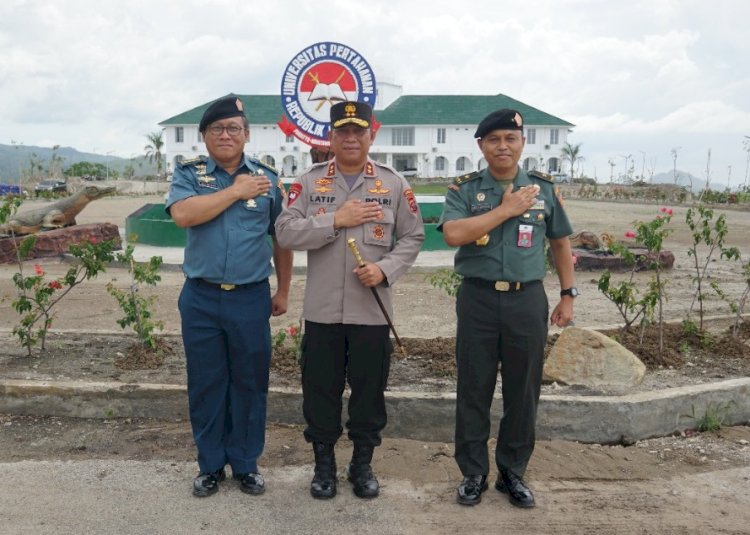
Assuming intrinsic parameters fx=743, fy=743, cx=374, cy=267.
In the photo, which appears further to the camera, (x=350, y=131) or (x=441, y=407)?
(x=441, y=407)

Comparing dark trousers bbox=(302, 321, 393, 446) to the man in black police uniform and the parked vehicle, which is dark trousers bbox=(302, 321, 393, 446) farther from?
Result: the parked vehicle

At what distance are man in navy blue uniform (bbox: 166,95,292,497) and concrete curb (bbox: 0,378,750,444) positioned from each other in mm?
756

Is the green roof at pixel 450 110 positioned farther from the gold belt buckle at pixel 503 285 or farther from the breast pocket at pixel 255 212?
the gold belt buckle at pixel 503 285

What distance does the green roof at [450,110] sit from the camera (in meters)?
49.8

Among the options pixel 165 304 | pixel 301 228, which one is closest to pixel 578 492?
pixel 301 228

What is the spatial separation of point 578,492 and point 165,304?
5.76m

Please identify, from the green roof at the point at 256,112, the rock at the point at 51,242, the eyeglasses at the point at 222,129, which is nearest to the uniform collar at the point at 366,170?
the eyeglasses at the point at 222,129

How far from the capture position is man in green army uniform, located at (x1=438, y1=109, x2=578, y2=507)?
3279 millimetres

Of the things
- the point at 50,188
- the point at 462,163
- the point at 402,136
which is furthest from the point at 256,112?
the point at 50,188

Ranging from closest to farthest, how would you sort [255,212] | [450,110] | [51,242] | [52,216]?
[255,212], [51,242], [52,216], [450,110]

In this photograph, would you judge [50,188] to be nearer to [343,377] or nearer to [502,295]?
[343,377]

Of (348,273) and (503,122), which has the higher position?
(503,122)

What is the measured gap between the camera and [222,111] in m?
3.39

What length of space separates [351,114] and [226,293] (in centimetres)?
99
